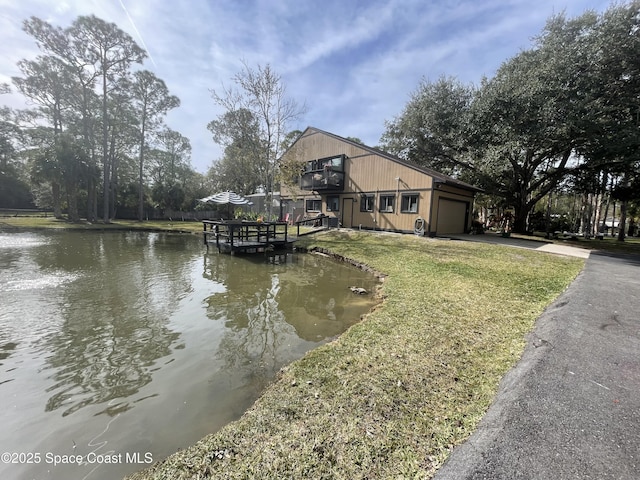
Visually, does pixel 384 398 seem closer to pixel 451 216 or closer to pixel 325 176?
pixel 451 216

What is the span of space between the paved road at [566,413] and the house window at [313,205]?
17.8 m

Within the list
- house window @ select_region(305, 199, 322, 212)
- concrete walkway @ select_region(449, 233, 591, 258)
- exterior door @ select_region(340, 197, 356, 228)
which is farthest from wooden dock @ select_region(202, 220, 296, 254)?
concrete walkway @ select_region(449, 233, 591, 258)

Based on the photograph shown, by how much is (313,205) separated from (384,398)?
19.6 m

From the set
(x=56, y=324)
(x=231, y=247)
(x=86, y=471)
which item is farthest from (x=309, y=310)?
(x=231, y=247)

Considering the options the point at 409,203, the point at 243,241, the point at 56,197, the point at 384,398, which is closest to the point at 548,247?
the point at 409,203

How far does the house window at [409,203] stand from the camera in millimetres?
14734

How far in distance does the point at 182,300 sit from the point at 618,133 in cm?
1755

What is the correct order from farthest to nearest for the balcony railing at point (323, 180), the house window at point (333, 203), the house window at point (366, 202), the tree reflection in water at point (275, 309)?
the house window at point (333, 203), the balcony railing at point (323, 180), the house window at point (366, 202), the tree reflection in water at point (275, 309)

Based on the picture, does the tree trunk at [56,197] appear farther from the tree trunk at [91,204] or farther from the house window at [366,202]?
the house window at [366,202]

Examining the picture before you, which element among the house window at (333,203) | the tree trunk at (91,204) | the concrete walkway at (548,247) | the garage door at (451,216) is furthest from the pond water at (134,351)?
the tree trunk at (91,204)

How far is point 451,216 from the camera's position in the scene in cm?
1545

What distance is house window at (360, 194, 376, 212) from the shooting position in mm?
17188

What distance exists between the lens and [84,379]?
9.70 ft

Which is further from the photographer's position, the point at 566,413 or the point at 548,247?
the point at 548,247
